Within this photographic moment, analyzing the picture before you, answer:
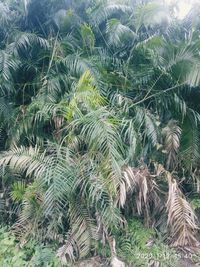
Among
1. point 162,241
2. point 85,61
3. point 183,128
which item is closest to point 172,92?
point 183,128

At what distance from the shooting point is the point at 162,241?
327cm

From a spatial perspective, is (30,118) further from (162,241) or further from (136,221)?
(162,241)

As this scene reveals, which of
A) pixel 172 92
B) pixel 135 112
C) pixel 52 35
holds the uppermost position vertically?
pixel 52 35

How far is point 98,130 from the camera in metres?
3.03

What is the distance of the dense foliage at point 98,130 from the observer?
3045 mm

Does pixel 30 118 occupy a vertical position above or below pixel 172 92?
below

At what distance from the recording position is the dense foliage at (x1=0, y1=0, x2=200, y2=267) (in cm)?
A: 304

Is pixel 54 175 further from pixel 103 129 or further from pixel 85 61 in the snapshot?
pixel 85 61

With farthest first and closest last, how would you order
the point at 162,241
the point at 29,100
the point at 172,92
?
the point at 29,100 < the point at 172,92 < the point at 162,241

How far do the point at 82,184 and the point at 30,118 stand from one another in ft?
3.96

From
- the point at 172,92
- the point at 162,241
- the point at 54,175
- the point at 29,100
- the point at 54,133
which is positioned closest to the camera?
the point at 54,175

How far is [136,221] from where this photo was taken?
11.2 feet

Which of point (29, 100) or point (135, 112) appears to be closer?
point (135, 112)

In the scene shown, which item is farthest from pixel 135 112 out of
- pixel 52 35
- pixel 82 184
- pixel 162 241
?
pixel 52 35
